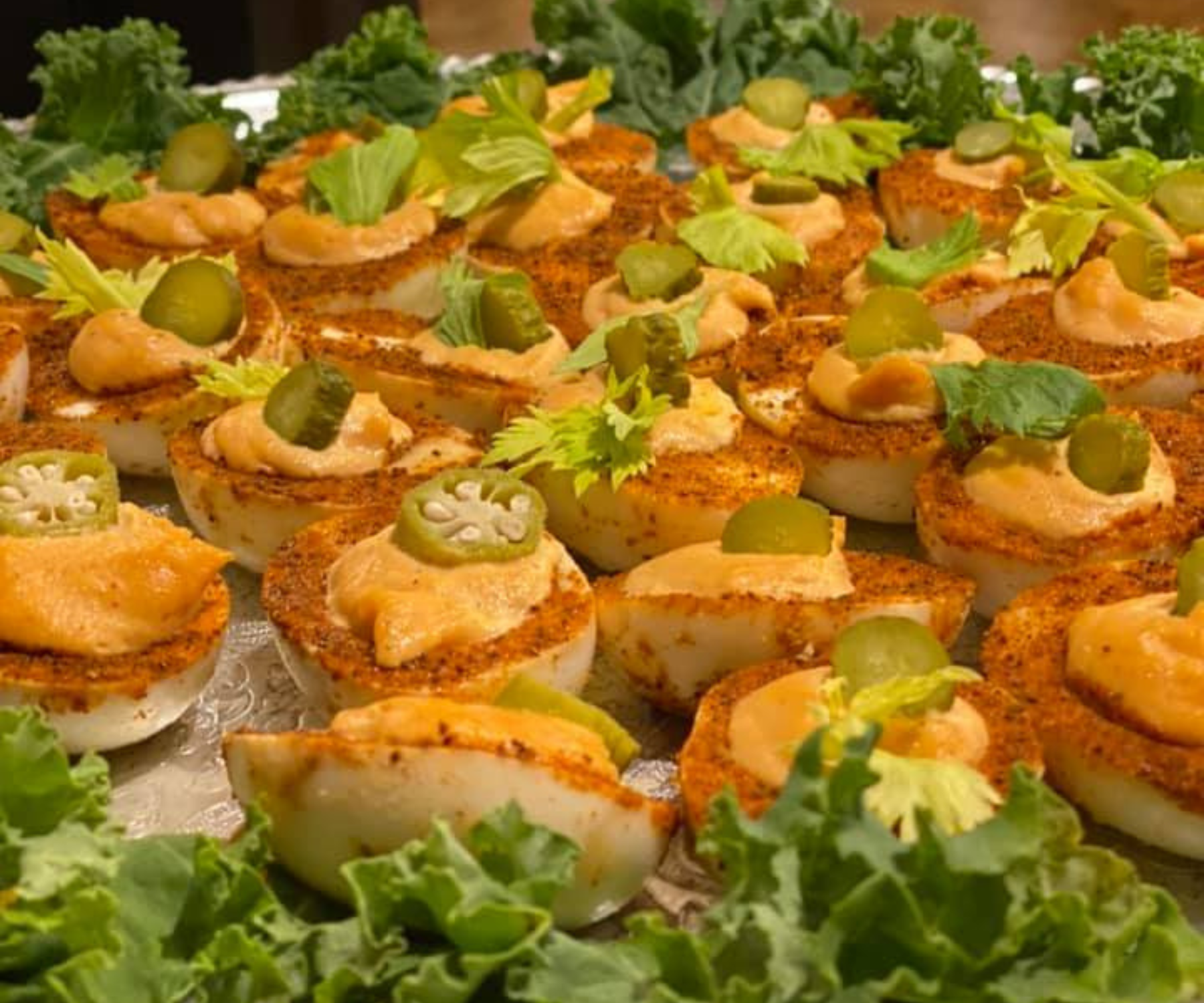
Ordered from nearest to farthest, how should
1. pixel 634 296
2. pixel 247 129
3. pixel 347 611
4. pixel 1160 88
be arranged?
pixel 347 611 < pixel 634 296 < pixel 1160 88 < pixel 247 129

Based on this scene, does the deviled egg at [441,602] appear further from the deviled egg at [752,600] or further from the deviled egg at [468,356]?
the deviled egg at [468,356]

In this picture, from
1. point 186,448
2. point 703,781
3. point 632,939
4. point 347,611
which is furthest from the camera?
point 186,448

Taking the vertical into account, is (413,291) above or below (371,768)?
below

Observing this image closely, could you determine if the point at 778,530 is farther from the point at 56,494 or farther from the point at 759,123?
the point at 759,123

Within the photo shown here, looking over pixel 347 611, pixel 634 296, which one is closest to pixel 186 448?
pixel 347 611

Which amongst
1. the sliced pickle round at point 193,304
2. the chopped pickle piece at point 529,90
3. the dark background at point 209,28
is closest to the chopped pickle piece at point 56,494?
the sliced pickle round at point 193,304

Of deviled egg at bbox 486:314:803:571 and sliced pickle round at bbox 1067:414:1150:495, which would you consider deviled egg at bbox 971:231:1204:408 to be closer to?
sliced pickle round at bbox 1067:414:1150:495

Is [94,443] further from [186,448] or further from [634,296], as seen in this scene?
[634,296]
